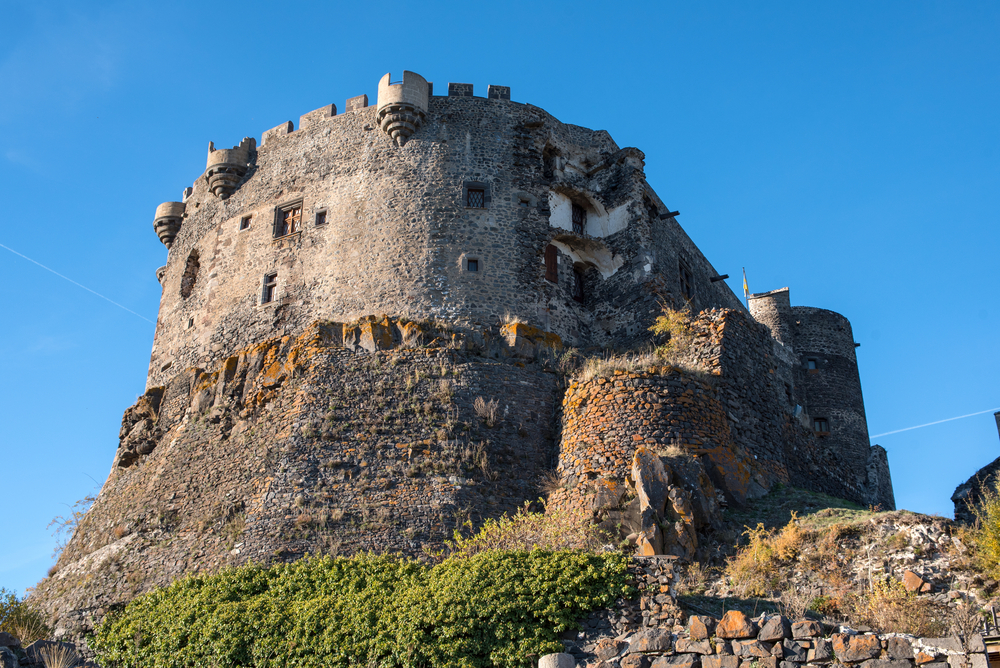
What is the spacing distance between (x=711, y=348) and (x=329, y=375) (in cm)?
904

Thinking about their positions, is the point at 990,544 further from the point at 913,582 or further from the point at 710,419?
the point at 710,419

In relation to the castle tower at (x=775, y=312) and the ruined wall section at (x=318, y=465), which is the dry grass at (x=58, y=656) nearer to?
the ruined wall section at (x=318, y=465)

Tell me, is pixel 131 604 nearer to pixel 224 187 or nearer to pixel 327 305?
pixel 327 305

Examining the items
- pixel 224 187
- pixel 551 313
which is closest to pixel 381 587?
pixel 551 313

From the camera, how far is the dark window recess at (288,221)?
87.2 ft

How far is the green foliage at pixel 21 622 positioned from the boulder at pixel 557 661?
1152cm

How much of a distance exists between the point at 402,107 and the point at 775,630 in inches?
725

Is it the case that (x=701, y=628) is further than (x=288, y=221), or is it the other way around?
(x=288, y=221)

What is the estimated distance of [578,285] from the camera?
26344 mm

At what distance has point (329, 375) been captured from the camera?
72.6 ft

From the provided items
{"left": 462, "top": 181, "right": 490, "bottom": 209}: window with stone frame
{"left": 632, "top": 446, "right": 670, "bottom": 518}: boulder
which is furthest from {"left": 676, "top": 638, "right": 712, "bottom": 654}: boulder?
{"left": 462, "top": 181, "right": 490, "bottom": 209}: window with stone frame

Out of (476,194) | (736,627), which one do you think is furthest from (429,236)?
(736,627)

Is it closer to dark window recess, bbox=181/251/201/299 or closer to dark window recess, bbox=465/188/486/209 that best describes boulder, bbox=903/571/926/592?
dark window recess, bbox=465/188/486/209

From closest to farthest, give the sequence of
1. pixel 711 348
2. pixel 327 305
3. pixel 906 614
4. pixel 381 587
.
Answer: pixel 906 614 < pixel 381 587 < pixel 711 348 < pixel 327 305
